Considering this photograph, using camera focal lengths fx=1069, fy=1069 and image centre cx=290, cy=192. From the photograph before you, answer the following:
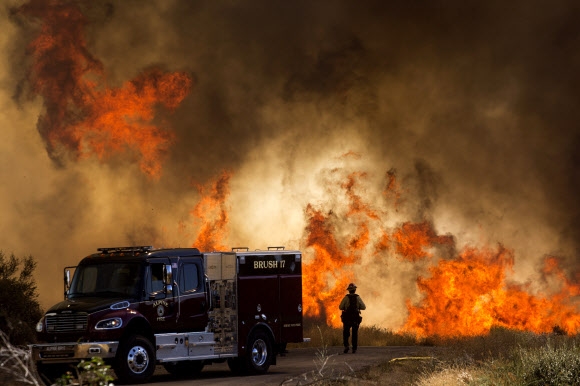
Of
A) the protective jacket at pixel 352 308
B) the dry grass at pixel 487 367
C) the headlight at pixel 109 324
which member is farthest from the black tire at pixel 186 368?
the protective jacket at pixel 352 308

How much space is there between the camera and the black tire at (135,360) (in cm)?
2255

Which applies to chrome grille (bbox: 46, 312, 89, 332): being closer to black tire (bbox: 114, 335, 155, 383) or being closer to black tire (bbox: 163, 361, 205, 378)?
black tire (bbox: 114, 335, 155, 383)

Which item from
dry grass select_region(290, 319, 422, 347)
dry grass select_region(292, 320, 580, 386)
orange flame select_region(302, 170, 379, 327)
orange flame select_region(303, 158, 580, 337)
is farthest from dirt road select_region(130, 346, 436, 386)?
orange flame select_region(303, 158, 580, 337)

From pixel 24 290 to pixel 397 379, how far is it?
1234 centimetres

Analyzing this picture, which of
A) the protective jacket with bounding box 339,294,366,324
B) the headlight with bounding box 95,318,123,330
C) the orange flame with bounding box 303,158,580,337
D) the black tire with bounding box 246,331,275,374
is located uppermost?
the orange flame with bounding box 303,158,580,337

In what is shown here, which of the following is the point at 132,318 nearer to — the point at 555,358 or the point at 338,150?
the point at 555,358

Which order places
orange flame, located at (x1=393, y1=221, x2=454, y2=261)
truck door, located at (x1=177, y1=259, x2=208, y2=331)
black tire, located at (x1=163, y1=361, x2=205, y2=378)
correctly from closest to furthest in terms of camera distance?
truck door, located at (x1=177, y1=259, x2=208, y2=331)
black tire, located at (x1=163, y1=361, x2=205, y2=378)
orange flame, located at (x1=393, y1=221, x2=454, y2=261)

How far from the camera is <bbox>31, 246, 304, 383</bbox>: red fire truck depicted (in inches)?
890

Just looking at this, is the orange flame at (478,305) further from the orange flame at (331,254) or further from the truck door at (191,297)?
the truck door at (191,297)

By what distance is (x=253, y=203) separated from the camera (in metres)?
49.2

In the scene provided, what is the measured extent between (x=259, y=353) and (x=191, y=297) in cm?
277

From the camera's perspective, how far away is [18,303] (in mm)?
29688

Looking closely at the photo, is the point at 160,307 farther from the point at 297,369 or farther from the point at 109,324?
the point at 297,369

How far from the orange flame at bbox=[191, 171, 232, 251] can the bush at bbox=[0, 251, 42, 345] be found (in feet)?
47.6
